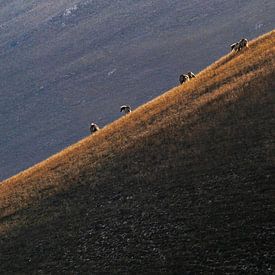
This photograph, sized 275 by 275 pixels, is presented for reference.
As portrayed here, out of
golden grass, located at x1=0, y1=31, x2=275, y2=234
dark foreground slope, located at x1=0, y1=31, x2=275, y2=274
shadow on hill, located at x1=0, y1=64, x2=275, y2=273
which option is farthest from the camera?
golden grass, located at x1=0, y1=31, x2=275, y2=234

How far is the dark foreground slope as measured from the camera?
24.7 meters

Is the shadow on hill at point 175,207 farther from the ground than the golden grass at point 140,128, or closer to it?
closer to it

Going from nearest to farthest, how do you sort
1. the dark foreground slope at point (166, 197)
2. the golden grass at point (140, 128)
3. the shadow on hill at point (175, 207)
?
the shadow on hill at point (175, 207)
the dark foreground slope at point (166, 197)
the golden grass at point (140, 128)

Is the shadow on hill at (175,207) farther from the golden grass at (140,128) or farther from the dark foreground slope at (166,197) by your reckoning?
the golden grass at (140,128)

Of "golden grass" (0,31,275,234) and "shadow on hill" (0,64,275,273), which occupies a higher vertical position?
"golden grass" (0,31,275,234)

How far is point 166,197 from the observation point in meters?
30.3

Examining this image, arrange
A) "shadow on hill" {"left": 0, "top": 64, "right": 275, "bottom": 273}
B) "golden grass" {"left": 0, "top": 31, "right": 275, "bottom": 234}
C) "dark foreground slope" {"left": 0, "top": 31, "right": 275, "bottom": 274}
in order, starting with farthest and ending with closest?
"golden grass" {"left": 0, "top": 31, "right": 275, "bottom": 234} → "dark foreground slope" {"left": 0, "top": 31, "right": 275, "bottom": 274} → "shadow on hill" {"left": 0, "top": 64, "right": 275, "bottom": 273}

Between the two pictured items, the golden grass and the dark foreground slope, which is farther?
the golden grass

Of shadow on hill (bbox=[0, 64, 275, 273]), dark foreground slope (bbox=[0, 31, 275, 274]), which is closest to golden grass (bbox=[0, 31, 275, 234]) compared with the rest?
dark foreground slope (bbox=[0, 31, 275, 274])

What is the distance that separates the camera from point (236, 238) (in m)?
23.9

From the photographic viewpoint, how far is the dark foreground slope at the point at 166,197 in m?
24.7

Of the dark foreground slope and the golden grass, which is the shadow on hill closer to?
the dark foreground slope

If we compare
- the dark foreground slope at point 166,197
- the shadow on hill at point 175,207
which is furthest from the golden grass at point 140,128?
the shadow on hill at point 175,207

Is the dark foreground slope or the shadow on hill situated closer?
the shadow on hill
